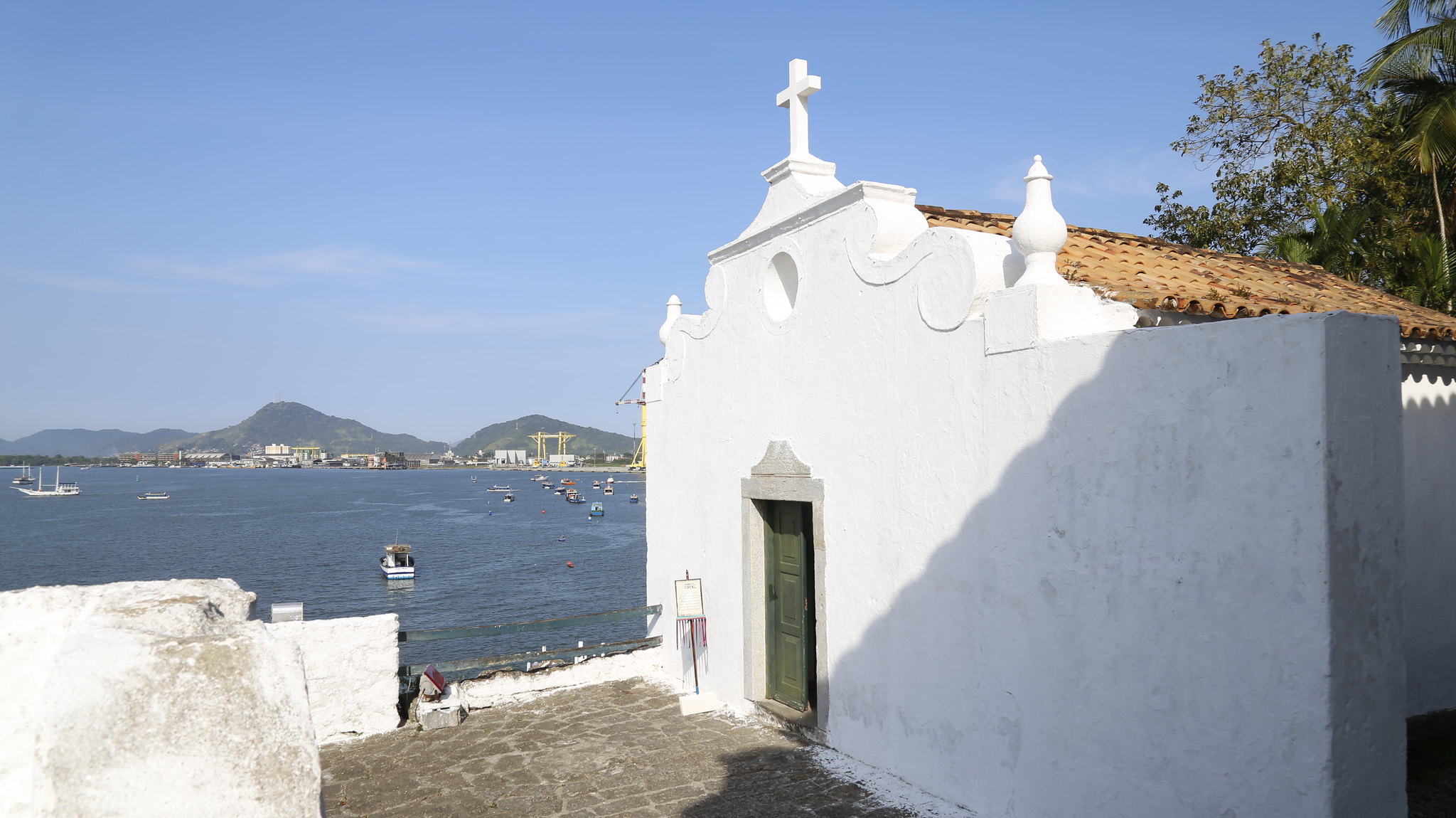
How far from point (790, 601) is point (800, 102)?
442 centimetres

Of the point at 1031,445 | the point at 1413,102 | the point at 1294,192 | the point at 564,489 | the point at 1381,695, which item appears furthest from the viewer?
the point at 564,489

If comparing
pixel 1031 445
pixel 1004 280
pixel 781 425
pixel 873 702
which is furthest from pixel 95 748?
pixel 781 425

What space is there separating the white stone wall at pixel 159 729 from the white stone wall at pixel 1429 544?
8.14 metres

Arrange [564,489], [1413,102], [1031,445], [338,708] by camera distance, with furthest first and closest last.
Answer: [564,489], [1413,102], [338,708], [1031,445]

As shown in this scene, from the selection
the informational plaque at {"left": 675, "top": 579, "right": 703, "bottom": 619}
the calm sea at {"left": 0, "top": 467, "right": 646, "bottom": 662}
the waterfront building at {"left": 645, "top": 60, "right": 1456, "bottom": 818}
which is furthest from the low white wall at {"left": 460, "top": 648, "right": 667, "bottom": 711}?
the calm sea at {"left": 0, "top": 467, "right": 646, "bottom": 662}

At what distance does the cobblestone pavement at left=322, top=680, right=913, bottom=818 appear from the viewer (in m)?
6.08

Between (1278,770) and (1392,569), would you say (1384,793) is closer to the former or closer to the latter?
(1278,770)

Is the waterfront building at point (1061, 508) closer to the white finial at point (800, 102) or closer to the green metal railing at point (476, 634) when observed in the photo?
the white finial at point (800, 102)

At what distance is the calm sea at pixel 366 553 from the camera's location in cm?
3691

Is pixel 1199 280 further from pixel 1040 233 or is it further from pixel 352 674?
pixel 352 674

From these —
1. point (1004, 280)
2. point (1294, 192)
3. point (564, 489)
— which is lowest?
point (564, 489)

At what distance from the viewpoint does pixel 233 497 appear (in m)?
106

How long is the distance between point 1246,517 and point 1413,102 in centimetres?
1376

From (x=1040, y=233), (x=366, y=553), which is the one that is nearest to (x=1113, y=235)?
(x=1040, y=233)
